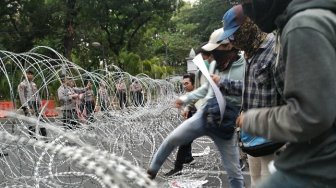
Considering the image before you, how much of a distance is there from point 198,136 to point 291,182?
254 centimetres

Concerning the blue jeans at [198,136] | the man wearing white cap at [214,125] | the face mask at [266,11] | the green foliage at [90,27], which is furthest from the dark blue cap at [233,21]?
the green foliage at [90,27]

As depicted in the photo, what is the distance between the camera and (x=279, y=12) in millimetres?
1841

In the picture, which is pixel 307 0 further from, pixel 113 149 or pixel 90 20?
pixel 90 20

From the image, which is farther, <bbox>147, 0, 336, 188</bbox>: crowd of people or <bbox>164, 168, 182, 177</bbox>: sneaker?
<bbox>164, 168, 182, 177</bbox>: sneaker

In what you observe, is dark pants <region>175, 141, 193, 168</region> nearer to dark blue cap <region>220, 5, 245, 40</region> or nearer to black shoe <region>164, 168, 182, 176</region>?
black shoe <region>164, 168, 182, 176</region>

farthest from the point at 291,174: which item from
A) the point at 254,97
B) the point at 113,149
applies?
the point at 113,149

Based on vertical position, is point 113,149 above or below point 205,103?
below

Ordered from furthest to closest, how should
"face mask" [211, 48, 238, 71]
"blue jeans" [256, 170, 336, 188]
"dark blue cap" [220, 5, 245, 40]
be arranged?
"face mask" [211, 48, 238, 71] → "dark blue cap" [220, 5, 245, 40] → "blue jeans" [256, 170, 336, 188]

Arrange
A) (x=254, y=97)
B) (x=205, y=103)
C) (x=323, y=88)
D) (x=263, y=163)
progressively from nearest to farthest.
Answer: (x=323, y=88) → (x=254, y=97) → (x=263, y=163) → (x=205, y=103)

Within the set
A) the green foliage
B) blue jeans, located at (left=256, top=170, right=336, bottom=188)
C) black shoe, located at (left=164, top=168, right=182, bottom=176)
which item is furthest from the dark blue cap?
the green foliage

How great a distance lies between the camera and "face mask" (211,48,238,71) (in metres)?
4.00

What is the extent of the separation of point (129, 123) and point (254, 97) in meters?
3.75

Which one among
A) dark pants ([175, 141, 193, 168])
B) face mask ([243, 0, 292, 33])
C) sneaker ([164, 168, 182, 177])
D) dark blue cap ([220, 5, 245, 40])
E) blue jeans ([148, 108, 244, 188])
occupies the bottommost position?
sneaker ([164, 168, 182, 177])

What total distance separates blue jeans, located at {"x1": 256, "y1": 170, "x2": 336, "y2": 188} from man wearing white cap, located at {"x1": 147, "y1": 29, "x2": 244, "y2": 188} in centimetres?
220
